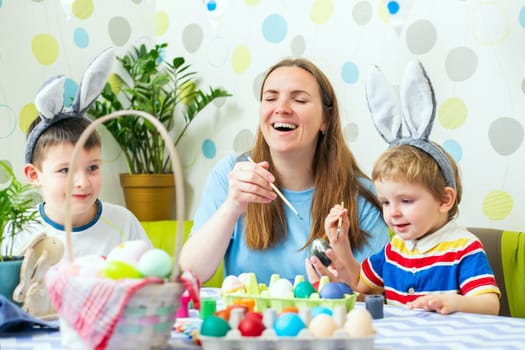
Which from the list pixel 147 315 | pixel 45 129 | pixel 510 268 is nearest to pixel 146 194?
pixel 45 129

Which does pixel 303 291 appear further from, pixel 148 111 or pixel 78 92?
pixel 148 111

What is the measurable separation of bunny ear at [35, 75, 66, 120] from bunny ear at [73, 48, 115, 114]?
0.13 ft

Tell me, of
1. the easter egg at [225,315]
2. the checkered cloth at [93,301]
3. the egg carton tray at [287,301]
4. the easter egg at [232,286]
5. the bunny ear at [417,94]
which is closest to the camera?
the checkered cloth at [93,301]

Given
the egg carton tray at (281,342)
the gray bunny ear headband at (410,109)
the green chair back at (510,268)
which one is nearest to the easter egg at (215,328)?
the egg carton tray at (281,342)

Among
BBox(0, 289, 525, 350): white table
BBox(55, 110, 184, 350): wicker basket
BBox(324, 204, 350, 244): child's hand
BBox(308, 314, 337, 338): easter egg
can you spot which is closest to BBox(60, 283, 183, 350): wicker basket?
BBox(55, 110, 184, 350): wicker basket

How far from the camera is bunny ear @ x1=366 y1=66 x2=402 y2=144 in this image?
1747 millimetres

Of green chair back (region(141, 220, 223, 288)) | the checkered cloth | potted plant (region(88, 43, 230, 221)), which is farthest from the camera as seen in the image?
potted plant (region(88, 43, 230, 221))

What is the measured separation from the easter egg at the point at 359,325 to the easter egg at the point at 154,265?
0.94 ft

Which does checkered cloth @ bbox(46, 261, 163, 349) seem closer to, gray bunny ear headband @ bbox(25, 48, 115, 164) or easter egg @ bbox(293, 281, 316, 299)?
easter egg @ bbox(293, 281, 316, 299)

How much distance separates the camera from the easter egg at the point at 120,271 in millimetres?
990

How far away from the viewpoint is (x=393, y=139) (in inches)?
71.0

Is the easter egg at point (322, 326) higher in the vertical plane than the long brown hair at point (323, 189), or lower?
lower

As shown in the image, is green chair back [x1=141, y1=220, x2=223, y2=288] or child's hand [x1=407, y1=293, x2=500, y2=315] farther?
green chair back [x1=141, y1=220, x2=223, y2=288]

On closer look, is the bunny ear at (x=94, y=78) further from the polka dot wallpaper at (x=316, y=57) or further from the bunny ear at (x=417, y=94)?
the polka dot wallpaper at (x=316, y=57)
